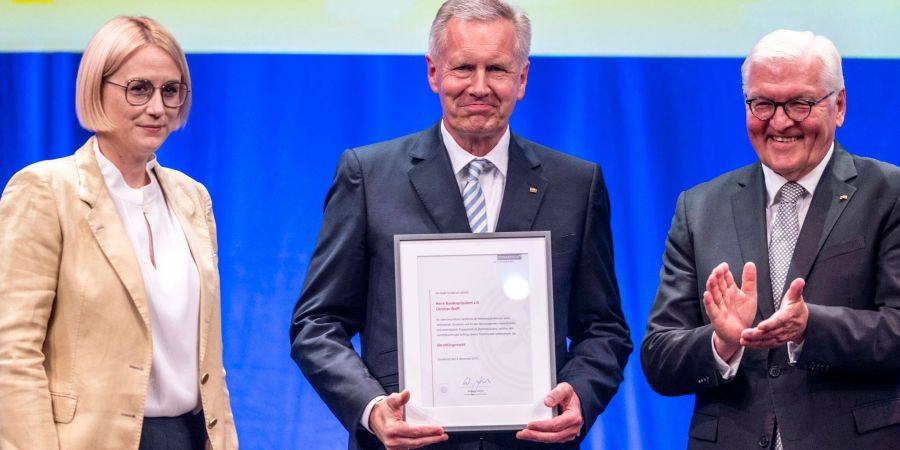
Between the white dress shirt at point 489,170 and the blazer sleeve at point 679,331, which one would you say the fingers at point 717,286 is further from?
the white dress shirt at point 489,170

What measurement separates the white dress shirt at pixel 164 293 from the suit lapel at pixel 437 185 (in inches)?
23.1

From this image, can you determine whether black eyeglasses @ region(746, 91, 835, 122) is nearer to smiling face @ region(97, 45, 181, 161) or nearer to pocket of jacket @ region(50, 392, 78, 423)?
smiling face @ region(97, 45, 181, 161)

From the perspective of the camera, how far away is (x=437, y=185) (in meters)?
2.86

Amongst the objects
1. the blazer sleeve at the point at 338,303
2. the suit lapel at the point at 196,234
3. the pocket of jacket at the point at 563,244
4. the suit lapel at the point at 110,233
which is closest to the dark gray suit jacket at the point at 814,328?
the pocket of jacket at the point at 563,244

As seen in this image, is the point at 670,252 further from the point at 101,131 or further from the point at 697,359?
the point at 101,131

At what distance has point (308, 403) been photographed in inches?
177

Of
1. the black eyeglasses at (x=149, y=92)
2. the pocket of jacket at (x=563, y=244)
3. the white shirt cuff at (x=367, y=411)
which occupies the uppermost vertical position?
the black eyeglasses at (x=149, y=92)

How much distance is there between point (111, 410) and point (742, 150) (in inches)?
118

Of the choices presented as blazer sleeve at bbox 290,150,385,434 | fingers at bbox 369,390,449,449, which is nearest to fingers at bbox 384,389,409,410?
fingers at bbox 369,390,449,449

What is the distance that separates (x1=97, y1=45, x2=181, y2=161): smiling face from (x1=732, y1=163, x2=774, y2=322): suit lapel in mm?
1429

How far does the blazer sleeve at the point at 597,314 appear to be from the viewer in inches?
111

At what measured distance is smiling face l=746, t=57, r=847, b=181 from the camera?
2828 mm

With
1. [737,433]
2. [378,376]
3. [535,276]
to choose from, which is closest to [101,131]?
[378,376]
